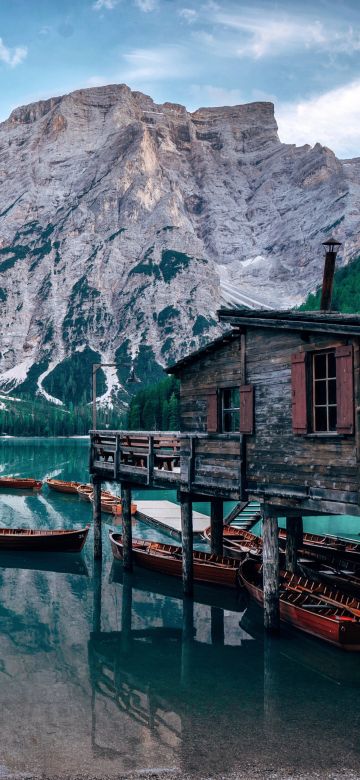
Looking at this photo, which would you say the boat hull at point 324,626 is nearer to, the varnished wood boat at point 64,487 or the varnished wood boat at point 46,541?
the varnished wood boat at point 46,541

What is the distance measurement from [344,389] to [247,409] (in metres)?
5.44

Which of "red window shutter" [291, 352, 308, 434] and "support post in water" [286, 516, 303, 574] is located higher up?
"red window shutter" [291, 352, 308, 434]

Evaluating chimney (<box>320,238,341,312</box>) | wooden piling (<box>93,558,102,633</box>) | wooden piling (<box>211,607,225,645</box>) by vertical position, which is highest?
chimney (<box>320,238,341,312</box>)

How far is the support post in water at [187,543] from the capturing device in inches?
1135

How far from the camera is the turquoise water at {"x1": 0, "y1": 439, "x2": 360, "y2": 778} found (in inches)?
572

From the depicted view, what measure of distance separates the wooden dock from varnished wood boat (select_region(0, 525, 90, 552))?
7782 millimetres

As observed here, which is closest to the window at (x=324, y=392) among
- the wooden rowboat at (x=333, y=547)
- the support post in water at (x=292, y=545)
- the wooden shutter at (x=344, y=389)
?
the wooden shutter at (x=344, y=389)

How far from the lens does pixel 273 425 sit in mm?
22047

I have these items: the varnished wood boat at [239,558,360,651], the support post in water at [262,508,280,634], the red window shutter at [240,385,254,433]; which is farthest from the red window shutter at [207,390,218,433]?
the varnished wood boat at [239,558,360,651]

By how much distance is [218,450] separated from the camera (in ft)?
83.8

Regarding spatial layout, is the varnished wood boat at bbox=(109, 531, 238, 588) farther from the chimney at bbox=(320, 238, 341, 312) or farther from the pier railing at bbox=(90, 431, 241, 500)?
the chimney at bbox=(320, 238, 341, 312)

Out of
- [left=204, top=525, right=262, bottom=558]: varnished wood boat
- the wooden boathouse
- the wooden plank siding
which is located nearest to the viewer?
the wooden boathouse

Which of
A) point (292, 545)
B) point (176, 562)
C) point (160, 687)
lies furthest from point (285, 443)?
point (176, 562)

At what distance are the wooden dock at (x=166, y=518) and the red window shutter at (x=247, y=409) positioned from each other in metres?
21.6
